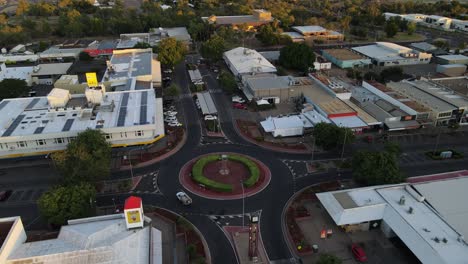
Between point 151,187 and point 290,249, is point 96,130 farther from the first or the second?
point 290,249

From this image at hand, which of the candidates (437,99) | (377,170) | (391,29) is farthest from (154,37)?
(377,170)

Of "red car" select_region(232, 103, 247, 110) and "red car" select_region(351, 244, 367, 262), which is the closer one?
"red car" select_region(351, 244, 367, 262)

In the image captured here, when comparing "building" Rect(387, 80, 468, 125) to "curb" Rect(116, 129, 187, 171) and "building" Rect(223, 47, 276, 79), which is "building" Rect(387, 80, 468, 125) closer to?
"building" Rect(223, 47, 276, 79)

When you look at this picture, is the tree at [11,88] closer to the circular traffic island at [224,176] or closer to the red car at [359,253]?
the circular traffic island at [224,176]

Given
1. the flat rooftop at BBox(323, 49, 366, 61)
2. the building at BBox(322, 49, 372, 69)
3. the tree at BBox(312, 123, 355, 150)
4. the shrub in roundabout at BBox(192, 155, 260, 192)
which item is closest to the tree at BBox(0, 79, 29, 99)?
the shrub in roundabout at BBox(192, 155, 260, 192)

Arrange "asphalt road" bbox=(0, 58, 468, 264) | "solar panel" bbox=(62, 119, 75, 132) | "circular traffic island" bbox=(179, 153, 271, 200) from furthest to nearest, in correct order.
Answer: "solar panel" bbox=(62, 119, 75, 132) < "circular traffic island" bbox=(179, 153, 271, 200) < "asphalt road" bbox=(0, 58, 468, 264)

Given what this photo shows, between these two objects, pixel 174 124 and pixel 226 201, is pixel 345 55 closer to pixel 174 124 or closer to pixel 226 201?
pixel 174 124
